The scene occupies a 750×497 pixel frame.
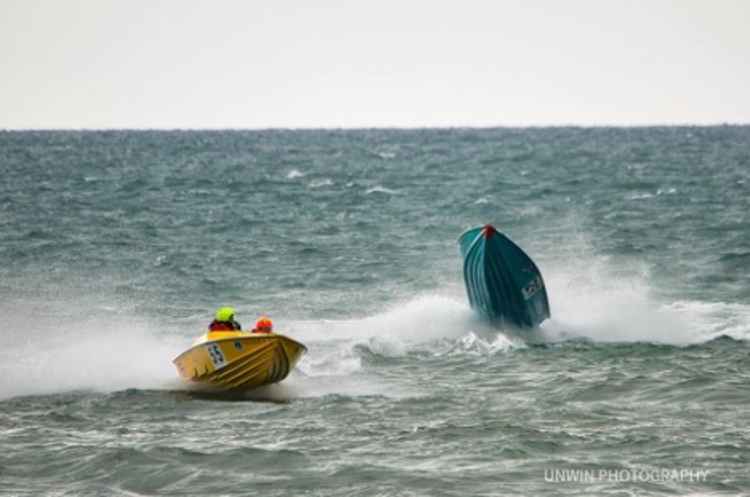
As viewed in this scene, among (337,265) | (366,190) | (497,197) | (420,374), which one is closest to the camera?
(420,374)

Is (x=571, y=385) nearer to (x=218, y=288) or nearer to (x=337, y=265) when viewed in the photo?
(x=218, y=288)

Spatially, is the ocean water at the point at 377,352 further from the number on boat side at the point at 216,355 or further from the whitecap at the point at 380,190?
the whitecap at the point at 380,190

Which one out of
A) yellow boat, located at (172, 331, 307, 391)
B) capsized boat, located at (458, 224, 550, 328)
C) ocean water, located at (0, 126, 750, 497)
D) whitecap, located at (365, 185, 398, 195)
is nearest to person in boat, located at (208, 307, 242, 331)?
yellow boat, located at (172, 331, 307, 391)

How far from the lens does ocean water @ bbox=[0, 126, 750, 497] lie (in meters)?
12.7

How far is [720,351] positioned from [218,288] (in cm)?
1284

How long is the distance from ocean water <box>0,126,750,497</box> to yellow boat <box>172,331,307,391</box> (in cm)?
41

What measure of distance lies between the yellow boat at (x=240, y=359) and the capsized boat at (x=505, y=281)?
556cm

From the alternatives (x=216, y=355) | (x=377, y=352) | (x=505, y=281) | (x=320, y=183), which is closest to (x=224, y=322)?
(x=216, y=355)

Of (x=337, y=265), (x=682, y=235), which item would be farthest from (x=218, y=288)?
(x=682, y=235)

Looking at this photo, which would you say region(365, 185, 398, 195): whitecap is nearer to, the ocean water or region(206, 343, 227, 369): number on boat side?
the ocean water

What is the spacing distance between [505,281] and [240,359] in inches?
260

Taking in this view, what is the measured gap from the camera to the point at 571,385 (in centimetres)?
1677

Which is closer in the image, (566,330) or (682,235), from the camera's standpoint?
(566,330)

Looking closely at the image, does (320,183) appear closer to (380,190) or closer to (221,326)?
(380,190)
